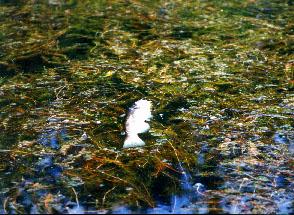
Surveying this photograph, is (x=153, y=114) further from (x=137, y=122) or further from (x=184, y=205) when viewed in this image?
(x=184, y=205)

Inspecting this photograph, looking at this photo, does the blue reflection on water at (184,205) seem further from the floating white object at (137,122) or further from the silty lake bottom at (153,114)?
the floating white object at (137,122)

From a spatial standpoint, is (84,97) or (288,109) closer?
(288,109)

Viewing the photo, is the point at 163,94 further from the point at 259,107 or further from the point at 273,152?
the point at 273,152

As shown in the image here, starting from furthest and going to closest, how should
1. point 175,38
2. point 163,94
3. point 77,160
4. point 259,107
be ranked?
point 175,38 < point 163,94 < point 259,107 < point 77,160

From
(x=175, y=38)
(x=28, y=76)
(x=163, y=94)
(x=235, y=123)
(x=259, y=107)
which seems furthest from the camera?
(x=175, y=38)

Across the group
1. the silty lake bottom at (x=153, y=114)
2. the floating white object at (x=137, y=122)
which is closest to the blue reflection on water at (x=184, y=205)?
the silty lake bottom at (x=153, y=114)

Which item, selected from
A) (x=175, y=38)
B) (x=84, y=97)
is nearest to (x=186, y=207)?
(x=84, y=97)

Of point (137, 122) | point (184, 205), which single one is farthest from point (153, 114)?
point (184, 205)
